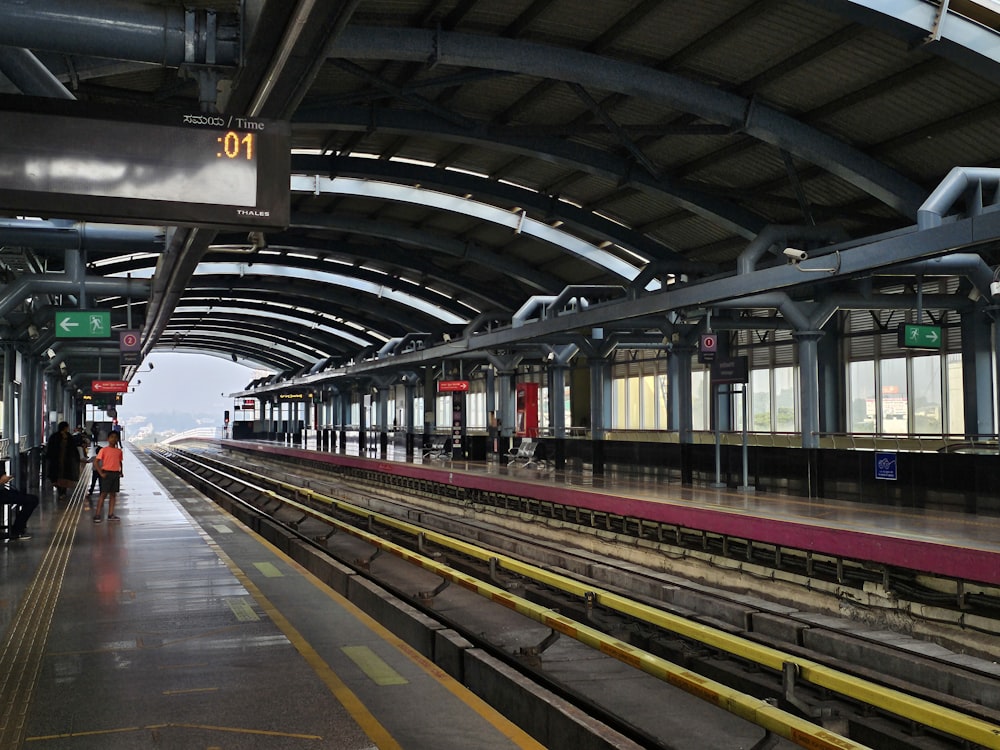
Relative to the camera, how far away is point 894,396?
29.8 metres

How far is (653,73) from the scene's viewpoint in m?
17.5

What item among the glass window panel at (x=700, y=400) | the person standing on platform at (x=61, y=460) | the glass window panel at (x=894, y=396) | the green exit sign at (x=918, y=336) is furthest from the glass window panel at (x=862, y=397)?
the person standing on platform at (x=61, y=460)

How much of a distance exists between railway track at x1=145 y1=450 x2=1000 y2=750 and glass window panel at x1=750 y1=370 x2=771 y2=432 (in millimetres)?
21889

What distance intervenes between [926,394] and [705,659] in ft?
74.7

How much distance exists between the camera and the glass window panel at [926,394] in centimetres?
2850

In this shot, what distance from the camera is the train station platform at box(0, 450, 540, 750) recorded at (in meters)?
5.42

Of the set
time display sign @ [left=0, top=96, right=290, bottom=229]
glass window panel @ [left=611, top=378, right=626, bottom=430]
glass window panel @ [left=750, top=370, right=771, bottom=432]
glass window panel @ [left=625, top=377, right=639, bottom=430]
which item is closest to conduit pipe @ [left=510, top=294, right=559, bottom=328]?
glass window panel @ [left=750, top=370, right=771, bottom=432]

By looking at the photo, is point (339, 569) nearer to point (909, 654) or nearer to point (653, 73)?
point (909, 654)

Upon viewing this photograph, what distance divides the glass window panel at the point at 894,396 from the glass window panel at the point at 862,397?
1.45ft

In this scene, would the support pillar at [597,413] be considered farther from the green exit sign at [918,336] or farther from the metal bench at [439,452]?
the green exit sign at [918,336]

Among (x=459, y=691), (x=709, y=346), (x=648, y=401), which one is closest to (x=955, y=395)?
(x=709, y=346)

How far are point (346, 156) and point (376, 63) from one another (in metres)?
6.58

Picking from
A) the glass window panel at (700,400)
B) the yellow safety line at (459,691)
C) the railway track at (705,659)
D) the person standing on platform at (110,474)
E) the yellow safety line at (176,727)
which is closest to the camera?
the yellow safety line at (176,727)

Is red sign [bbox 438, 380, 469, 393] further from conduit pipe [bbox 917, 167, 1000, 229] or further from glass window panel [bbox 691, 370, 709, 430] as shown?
conduit pipe [bbox 917, 167, 1000, 229]
